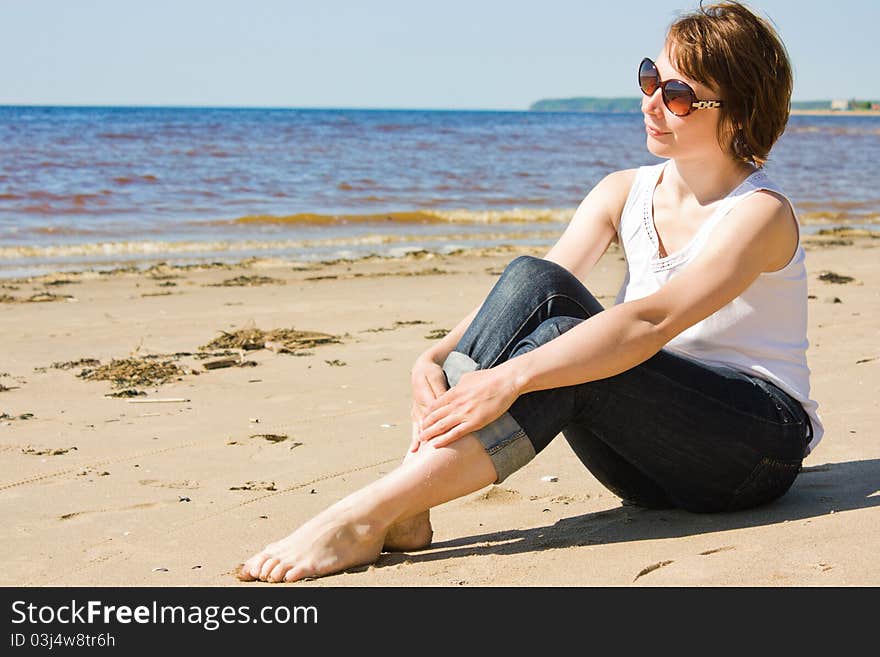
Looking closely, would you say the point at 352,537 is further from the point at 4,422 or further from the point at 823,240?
the point at 823,240

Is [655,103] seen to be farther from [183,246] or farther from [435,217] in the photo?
[435,217]

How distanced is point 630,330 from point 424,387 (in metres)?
0.57

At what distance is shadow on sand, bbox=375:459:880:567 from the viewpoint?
271 centimetres

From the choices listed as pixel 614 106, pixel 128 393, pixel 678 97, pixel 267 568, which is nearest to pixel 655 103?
pixel 678 97

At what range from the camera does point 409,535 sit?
2.72 m

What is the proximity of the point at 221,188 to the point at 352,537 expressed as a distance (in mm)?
15347

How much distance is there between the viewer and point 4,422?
4297 millimetres

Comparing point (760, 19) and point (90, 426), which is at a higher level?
point (760, 19)

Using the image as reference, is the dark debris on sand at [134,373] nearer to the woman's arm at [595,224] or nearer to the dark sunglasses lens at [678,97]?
the woman's arm at [595,224]

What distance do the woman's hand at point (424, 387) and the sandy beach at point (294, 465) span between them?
0.35 metres

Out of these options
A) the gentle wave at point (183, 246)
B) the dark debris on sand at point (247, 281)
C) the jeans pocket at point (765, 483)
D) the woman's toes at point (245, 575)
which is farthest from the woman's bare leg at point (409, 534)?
the gentle wave at point (183, 246)

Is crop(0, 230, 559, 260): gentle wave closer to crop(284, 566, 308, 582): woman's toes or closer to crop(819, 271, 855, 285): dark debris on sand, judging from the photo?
crop(819, 271, 855, 285): dark debris on sand

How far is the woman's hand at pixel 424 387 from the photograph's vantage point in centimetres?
267
